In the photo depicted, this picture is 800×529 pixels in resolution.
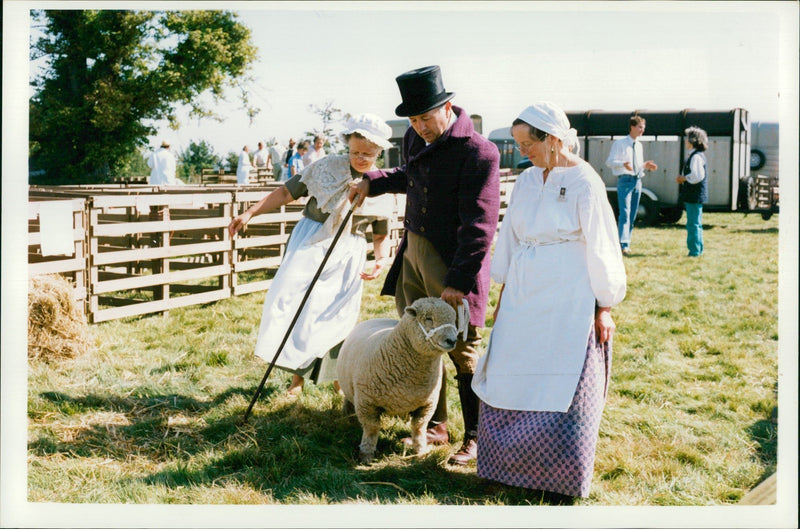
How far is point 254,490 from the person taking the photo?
3.93 metres

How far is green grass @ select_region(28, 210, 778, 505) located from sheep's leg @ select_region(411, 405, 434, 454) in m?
0.08

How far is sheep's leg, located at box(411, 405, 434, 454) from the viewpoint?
4.40 m

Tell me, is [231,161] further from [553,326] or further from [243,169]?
[553,326]

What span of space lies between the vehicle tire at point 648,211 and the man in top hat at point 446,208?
13.9m

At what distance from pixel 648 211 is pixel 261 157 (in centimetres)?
1037

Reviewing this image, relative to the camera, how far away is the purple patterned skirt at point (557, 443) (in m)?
3.67

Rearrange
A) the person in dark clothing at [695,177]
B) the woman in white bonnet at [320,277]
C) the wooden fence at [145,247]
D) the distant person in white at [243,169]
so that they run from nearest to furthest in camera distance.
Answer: the woman in white bonnet at [320,277] → the wooden fence at [145,247] → the person in dark clothing at [695,177] → the distant person in white at [243,169]

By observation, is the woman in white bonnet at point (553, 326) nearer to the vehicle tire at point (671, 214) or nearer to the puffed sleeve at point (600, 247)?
the puffed sleeve at point (600, 247)

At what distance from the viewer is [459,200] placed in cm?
418

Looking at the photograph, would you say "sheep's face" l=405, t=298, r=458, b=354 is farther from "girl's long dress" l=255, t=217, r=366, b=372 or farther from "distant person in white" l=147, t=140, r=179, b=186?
"distant person in white" l=147, t=140, r=179, b=186

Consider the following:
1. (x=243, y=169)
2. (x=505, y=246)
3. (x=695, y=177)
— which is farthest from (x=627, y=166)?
(x=243, y=169)

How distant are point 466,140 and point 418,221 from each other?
550 millimetres

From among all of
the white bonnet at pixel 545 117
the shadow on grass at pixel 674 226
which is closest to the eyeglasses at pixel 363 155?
the white bonnet at pixel 545 117

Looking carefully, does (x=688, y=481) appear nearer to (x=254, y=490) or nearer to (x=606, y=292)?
(x=606, y=292)
